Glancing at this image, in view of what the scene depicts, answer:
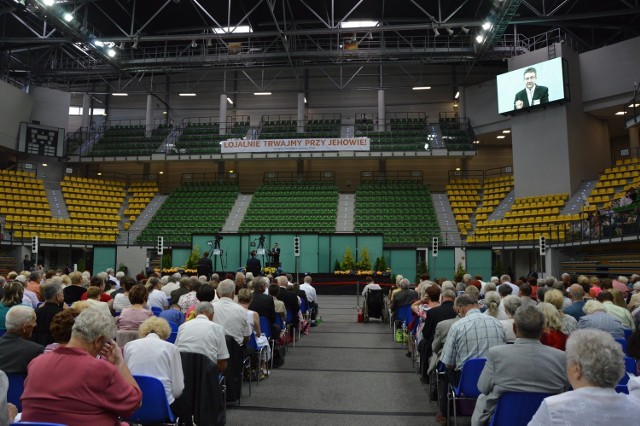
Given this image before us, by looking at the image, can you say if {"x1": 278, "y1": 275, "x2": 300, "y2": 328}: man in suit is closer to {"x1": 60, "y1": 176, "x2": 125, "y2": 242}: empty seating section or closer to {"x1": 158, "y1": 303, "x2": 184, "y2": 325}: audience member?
{"x1": 158, "y1": 303, "x2": 184, "y2": 325}: audience member

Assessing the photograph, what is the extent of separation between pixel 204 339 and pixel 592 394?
351cm

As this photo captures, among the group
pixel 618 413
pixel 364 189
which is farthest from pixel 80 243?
pixel 618 413

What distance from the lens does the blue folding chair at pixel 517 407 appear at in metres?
3.41

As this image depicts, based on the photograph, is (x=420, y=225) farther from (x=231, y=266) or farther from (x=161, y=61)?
(x=161, y=61)

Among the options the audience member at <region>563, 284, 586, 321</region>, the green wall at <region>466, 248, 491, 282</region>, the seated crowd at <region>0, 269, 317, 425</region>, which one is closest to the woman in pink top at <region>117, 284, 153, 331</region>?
the seated crowd at <region>0, 269, 317, 425</region>

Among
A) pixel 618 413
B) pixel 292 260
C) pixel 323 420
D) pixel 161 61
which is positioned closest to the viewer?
pixel 618 413

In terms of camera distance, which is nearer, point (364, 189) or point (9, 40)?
point (9, 40)

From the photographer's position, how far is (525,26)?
3016 cm

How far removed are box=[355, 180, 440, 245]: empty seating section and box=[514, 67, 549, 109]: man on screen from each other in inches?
297

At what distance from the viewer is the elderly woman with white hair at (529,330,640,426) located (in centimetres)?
221

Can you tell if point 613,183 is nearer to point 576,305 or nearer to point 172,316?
point 576,305

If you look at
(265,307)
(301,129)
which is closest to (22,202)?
(301,129)

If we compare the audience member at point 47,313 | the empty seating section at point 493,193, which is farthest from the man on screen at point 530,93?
the audience member at point 47,313

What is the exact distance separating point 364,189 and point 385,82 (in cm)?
873
